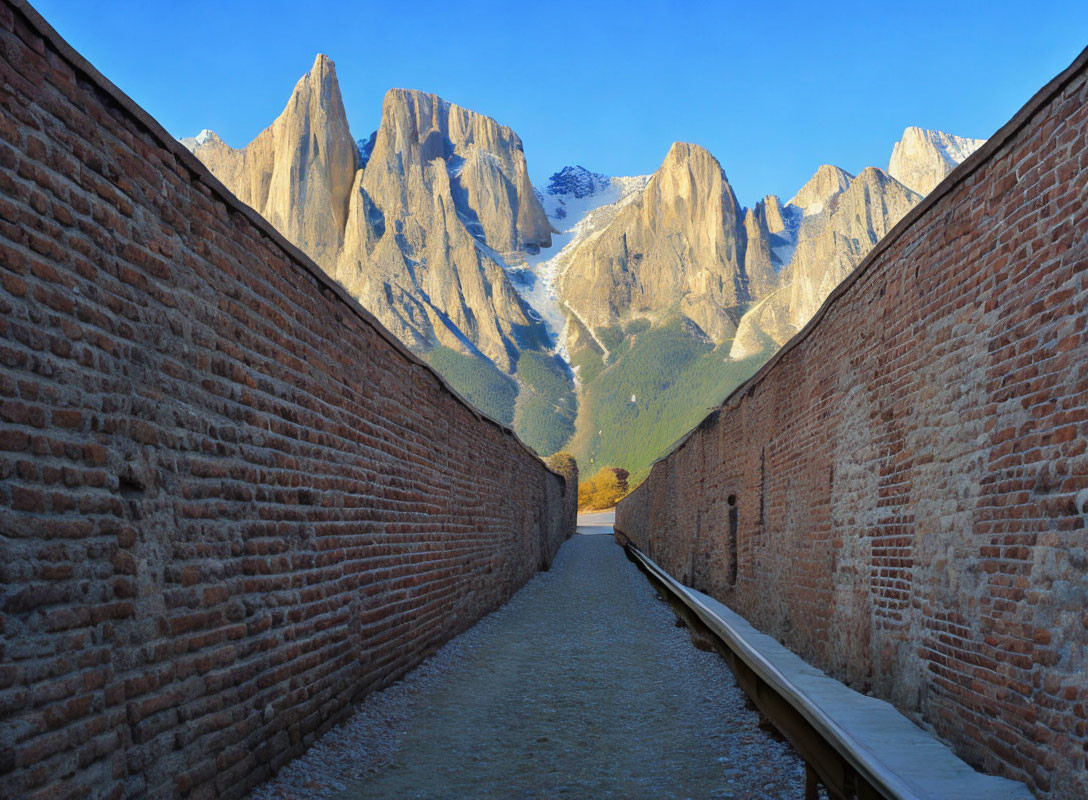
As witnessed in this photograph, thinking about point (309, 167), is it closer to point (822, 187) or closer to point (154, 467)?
point (822, 187)

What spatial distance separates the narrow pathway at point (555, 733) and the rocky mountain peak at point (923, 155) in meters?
173

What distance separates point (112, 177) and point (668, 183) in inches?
4978

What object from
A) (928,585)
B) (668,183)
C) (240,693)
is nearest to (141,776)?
(240,693)

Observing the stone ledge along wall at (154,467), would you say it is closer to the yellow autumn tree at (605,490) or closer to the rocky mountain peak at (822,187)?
the yellow autumn tree at (605,490)

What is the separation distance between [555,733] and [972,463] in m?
3.24

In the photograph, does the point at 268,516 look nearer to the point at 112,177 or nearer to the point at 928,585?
the point at 112,177

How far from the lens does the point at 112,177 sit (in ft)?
10.9

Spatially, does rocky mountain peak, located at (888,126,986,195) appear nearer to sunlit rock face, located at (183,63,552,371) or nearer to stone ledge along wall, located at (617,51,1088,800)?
sunlit rock face, located at (183,63,552,371)

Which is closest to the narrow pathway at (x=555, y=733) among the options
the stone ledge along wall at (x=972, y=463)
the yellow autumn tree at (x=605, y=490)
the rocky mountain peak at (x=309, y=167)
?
the stone ledge along wall at (x=972, y=463)

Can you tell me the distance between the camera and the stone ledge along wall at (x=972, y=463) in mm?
3334

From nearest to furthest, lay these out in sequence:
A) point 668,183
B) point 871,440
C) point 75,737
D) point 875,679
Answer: point 75,737, point 875,679, point 871,440, point 668,183

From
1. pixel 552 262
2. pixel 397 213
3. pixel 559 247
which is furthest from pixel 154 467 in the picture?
pixel 559 247

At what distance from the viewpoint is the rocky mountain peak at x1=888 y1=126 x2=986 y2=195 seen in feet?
535

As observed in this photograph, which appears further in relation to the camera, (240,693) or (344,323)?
(344,323)
